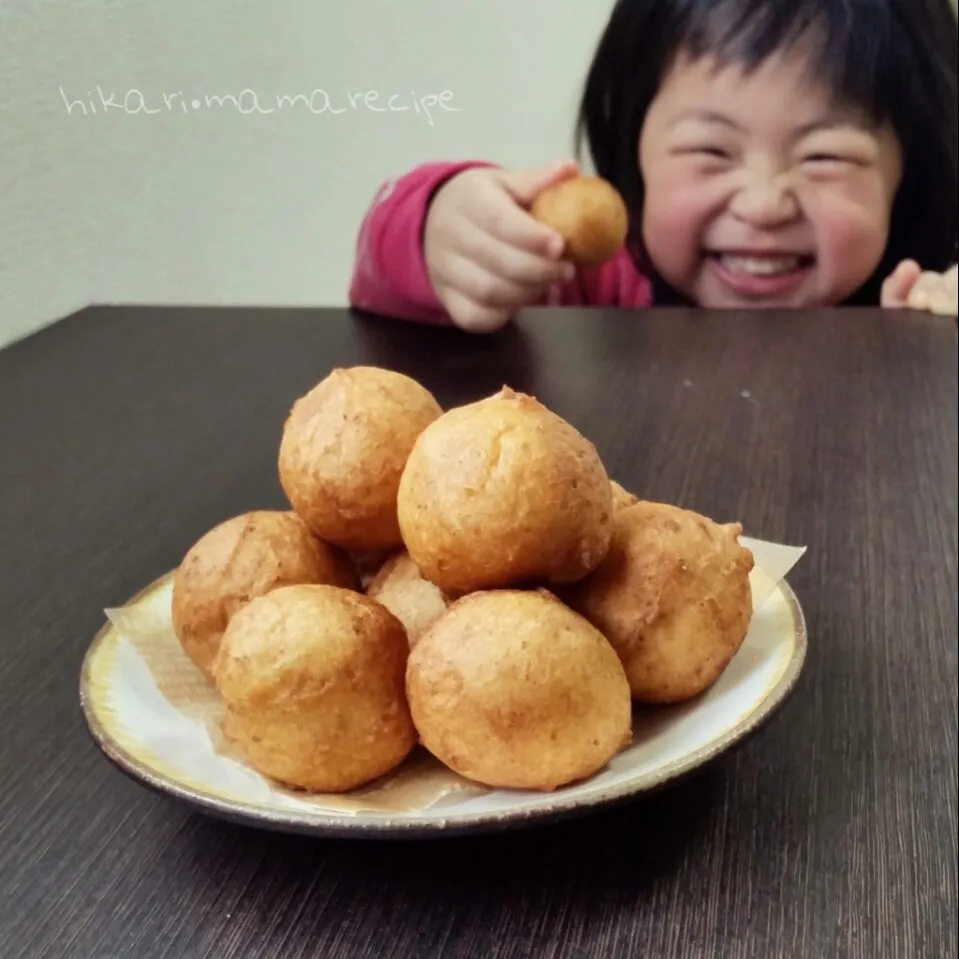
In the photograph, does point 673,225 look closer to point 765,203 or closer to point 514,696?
point 765,203

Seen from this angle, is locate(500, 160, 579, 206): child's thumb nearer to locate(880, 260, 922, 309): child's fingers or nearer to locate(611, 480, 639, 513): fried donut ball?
locate(880, 260, 922, 309): child's fingers

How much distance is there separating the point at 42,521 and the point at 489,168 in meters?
0.51

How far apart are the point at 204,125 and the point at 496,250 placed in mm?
503

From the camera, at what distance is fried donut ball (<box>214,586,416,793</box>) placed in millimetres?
316

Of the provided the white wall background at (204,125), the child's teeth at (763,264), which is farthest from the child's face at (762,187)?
→ the white wall background at (204,125)

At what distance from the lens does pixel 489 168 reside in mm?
930

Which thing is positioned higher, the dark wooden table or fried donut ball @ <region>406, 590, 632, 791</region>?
fried donut ball @ <region>406, 590, 632, 791</region>

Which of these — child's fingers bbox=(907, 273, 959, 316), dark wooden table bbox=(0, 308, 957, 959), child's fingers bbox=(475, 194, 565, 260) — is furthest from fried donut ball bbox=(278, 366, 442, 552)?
child's fingers bbox=(907, 273, 959, 316)

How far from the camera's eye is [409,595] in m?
0.37

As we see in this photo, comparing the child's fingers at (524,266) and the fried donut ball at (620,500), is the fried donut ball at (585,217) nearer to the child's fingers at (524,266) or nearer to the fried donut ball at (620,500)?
the child's fingers at (524,266)

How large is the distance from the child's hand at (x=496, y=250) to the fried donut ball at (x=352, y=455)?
21.5 inches

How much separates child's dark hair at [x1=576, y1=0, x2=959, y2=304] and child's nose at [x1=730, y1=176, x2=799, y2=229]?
0.10 metres

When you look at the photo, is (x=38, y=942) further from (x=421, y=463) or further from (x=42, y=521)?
(x=42, y=521)

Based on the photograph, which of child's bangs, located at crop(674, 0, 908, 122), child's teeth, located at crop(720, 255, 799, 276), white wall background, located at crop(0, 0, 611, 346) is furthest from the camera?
child's teeth, located at crop(720, 255, 799, 276)
